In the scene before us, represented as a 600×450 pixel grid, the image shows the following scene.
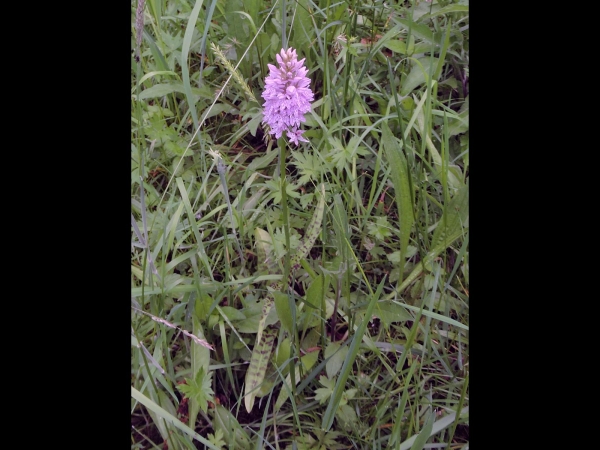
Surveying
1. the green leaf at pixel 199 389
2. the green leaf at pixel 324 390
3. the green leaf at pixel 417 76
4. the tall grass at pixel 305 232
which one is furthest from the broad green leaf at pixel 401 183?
the green leaf at pixel 199 389

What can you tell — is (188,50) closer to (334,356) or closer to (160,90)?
(160,90)

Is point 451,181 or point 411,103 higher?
point 411,103

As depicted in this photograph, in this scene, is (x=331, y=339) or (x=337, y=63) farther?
(x=337, y=63)

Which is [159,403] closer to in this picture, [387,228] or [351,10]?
[387,228]

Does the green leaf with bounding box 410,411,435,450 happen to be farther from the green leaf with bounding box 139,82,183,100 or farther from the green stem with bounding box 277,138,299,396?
the green leaf with bounding box 139,82,183,100

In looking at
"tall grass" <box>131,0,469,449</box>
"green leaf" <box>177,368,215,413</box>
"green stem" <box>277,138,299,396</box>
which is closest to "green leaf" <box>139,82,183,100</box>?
"tall grass" <box>131,0,469,449</box>

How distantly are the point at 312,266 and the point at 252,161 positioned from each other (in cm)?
22

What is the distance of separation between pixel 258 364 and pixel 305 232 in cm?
22

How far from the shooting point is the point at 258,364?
32.0 inches

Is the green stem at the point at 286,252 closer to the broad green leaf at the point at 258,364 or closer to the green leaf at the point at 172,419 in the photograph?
the broad green leaf at the point at 258,364

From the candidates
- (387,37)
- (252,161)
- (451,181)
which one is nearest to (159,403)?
(252,161)

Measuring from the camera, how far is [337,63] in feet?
3.06

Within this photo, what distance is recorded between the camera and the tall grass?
802 millimetres

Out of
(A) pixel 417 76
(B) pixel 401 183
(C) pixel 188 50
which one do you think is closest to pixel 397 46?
(A) pixel 417 76
